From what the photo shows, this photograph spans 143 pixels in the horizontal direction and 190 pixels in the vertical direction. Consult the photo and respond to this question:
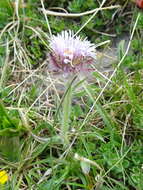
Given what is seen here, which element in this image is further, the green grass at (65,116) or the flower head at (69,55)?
the green grass at (65,116)

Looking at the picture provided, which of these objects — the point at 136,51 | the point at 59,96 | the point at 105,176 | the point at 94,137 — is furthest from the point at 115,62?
the point at 105,176

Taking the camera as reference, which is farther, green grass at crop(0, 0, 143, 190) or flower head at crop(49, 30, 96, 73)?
green grass at crop(0, 0, 143, 190)

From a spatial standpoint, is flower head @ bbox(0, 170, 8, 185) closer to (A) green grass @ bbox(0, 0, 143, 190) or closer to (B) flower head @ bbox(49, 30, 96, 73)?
(A) green grass @ bbox(0, 0, 143, 190)

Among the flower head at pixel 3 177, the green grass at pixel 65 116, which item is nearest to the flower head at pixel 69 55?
the green grass at pixel 65 116

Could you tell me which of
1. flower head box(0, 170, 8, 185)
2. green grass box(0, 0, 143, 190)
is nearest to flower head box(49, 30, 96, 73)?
green grass box(0, 0, 143, 190)

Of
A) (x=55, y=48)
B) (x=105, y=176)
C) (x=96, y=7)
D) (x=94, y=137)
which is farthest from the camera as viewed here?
(x=96, y=7)

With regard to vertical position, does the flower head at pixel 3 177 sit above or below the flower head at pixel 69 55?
below

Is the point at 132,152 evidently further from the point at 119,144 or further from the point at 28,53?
the point at 28,53

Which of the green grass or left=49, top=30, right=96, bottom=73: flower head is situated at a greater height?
left=49, top=30, right=96, bottom=73: flower head

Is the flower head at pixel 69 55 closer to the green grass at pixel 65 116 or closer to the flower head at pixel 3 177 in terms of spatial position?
the green grass at pixel 65 116
